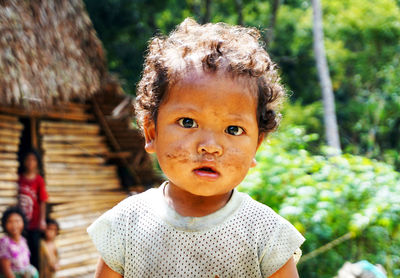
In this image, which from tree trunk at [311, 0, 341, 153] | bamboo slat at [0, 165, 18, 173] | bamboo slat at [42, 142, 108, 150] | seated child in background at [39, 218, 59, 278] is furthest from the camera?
tree trunk at [311, 0, 341, 153]

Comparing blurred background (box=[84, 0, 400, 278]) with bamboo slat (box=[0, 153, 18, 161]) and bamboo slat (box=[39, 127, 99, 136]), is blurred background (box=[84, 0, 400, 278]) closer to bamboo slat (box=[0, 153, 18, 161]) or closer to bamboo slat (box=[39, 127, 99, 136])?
bamboo slat (box=[39, 127, 99, 136])

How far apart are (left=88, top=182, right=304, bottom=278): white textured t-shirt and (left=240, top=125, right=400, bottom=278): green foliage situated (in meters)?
2.16

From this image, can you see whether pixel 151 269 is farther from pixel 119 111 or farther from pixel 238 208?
pixel 119 111

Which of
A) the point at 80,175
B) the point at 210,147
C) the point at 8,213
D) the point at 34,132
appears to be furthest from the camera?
the point at 80,175

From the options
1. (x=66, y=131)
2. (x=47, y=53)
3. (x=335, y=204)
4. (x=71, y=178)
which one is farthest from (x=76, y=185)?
(x=335, y=204)

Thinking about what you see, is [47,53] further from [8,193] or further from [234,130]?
[234,130]

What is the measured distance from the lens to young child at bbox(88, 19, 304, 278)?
60.1 inches

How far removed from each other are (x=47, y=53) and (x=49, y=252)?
2.40 meters

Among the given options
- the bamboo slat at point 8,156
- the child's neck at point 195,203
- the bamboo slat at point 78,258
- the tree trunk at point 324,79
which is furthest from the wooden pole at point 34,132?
the tree trunk at point 324,79

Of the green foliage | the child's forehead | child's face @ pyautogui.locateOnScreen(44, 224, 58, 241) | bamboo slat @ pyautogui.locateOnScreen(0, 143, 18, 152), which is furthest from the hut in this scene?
the child's forehead

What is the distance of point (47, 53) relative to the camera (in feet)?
19.2

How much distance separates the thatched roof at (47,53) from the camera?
5.17 meters

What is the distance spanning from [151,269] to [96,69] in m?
5.36

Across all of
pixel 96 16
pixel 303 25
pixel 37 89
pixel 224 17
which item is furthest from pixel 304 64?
pixel 37 89
